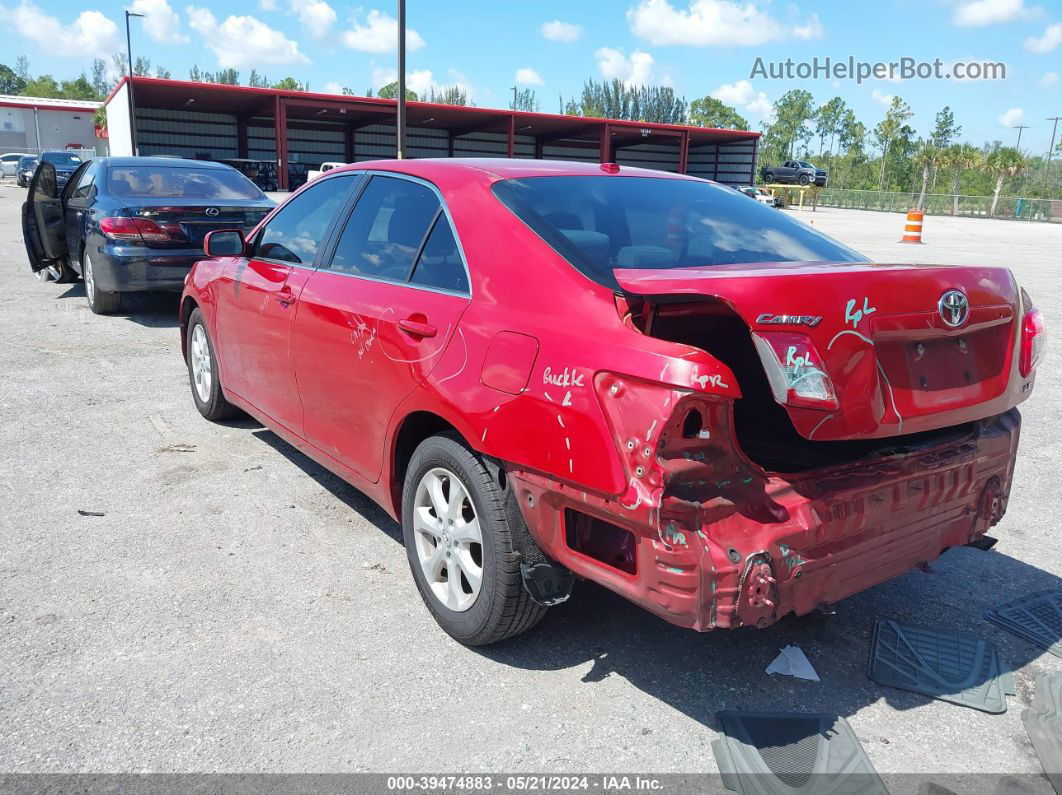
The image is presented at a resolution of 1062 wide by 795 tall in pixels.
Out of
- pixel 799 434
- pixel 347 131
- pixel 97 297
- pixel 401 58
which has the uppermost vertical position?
pixel 347 131

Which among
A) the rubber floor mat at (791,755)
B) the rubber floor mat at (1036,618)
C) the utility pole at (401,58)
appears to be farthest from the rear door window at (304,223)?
the utility pole at (401,58)

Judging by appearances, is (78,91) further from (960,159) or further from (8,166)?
(960,159)

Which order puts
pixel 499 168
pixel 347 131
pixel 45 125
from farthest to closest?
pixel 45 125
pixel 347 131
pixel 499 168

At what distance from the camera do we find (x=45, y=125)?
76.3 m

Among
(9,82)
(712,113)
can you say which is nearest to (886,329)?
(712,113)

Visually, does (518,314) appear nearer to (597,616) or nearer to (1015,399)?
(597,616)

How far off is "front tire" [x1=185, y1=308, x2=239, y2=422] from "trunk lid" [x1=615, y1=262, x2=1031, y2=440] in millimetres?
3547

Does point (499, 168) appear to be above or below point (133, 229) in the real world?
above

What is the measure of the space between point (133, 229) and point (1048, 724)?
8.69 metres

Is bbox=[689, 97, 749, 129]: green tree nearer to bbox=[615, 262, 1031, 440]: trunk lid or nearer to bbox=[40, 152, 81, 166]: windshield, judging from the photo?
bbox=[40, 152, 81, 166]: windshield

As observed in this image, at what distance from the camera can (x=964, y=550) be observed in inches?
159

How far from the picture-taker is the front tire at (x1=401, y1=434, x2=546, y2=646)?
9.14 ft

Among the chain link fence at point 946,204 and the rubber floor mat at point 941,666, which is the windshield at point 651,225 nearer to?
the rubber floor mat at point 941,666

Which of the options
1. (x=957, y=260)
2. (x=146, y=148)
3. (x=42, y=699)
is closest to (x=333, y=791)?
(x=42, y=699)
